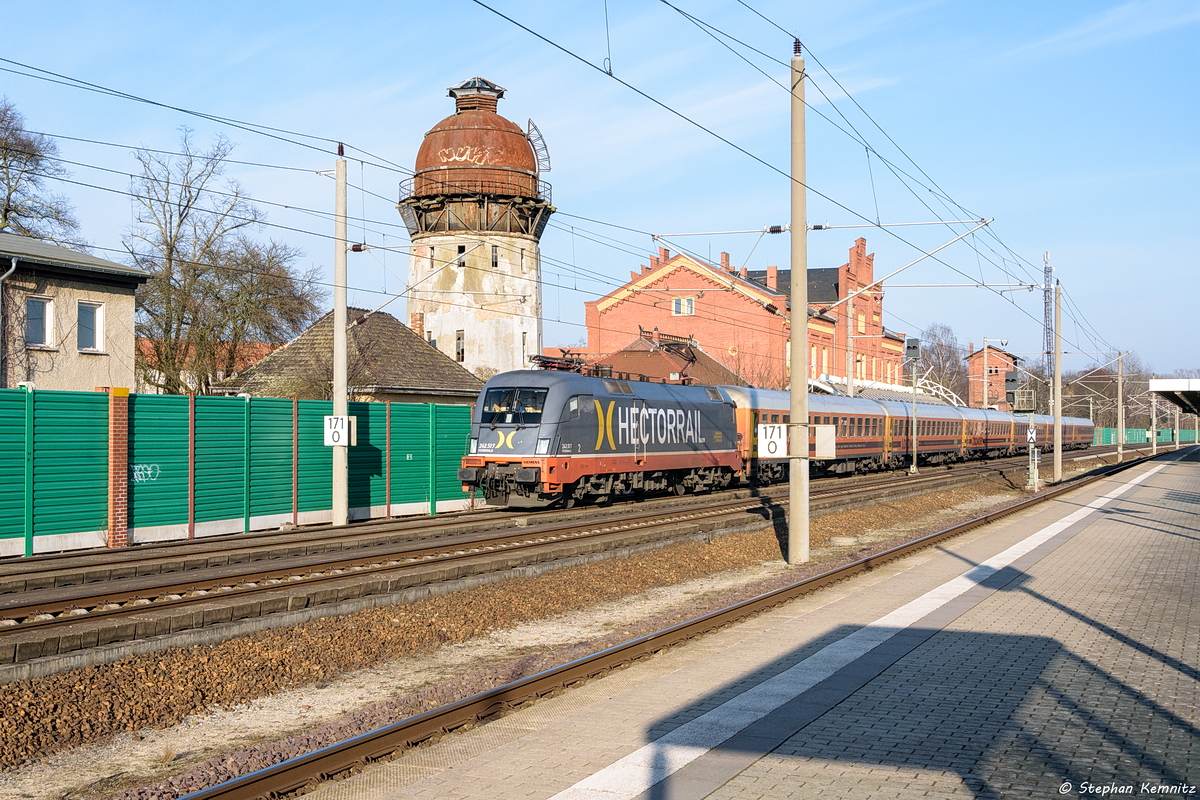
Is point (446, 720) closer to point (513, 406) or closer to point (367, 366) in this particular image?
point (513, 406)

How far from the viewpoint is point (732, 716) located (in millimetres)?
7848

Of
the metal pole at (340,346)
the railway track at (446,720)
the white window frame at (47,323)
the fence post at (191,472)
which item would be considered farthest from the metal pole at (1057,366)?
the white window frame at (47,323)

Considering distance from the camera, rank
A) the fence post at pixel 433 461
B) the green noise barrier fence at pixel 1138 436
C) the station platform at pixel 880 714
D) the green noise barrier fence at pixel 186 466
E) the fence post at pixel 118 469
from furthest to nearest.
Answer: the green noise barrier fence at pixel 1138 436, the fence post at pixel 433 461, the fence post at pixel 118 469, the green noise barrier fence at pixel 186 466, the station platform at pixel 880 714

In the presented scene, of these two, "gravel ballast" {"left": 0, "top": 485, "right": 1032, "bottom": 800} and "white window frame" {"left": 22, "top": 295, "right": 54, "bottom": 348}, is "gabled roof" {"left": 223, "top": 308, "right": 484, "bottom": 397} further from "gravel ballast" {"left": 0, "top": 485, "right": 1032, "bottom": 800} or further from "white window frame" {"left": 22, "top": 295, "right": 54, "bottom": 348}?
"gravel ballast" {"left": 0, "top": 485, "right": 1032, "bottom": 800}

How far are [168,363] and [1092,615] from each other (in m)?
39.7

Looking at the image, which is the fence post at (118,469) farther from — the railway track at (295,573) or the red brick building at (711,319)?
the red brick building at (711,319)

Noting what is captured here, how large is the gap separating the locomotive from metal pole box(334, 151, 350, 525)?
3186 mm

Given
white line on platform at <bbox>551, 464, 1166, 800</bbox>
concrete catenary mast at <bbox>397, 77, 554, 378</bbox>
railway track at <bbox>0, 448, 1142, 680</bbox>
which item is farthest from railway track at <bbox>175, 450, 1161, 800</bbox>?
concrete catenary mast at <bbox>397, 77, 554, 378</bbox>

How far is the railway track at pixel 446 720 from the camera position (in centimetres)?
624

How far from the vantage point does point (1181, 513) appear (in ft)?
86.4

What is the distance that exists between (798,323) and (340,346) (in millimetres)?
10321

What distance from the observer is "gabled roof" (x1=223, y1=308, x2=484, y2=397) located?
38.2 meters

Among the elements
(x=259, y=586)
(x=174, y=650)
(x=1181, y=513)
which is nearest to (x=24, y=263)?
(x=259, y=586)

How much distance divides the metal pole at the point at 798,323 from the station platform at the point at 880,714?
3771 mm
